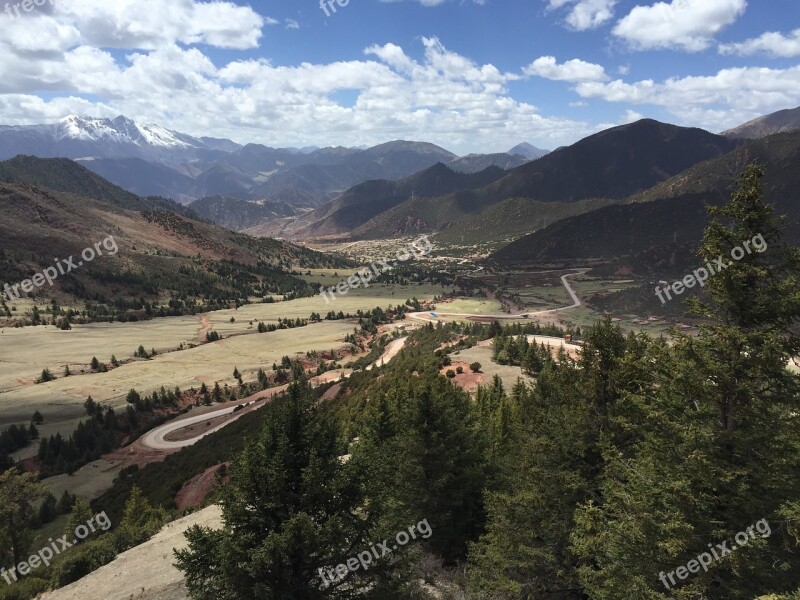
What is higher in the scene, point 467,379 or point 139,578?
point 139,578

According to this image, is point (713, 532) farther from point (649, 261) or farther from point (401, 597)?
point (649, 261)

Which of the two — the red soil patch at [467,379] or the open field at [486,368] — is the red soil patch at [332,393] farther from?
the open field at [486,368]

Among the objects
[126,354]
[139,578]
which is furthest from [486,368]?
[126,354]

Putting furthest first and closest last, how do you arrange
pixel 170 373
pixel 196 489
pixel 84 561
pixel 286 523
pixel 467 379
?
pixel 170 373 → pixel 467 379 → pixel 196 489 → pixel 84 561 → pixel 286 523

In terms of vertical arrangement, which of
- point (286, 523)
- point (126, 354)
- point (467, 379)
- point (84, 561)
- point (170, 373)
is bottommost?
point (170, 373)

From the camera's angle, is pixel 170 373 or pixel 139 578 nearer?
pixel 139 578

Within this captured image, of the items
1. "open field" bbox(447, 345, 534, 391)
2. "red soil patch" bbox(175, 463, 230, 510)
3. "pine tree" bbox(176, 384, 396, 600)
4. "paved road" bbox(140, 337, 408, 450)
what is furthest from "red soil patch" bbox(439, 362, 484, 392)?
"pine tree" bbox(176, 384, 396, 600)

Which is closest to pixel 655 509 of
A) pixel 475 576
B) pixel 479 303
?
pixel 475 576

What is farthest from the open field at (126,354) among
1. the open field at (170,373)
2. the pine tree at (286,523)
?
the pine tree at (286,523)

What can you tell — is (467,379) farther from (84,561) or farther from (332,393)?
(84,561)

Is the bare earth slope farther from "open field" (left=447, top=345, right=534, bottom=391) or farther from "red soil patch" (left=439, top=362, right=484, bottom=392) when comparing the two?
"open field" (left=447, top=345, right=534, bottom=391)

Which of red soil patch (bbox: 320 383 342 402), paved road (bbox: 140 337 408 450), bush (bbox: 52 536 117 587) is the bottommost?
paved road (bbox: 140 337 408 450)

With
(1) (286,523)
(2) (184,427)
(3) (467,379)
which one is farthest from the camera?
(2) (184,427)
